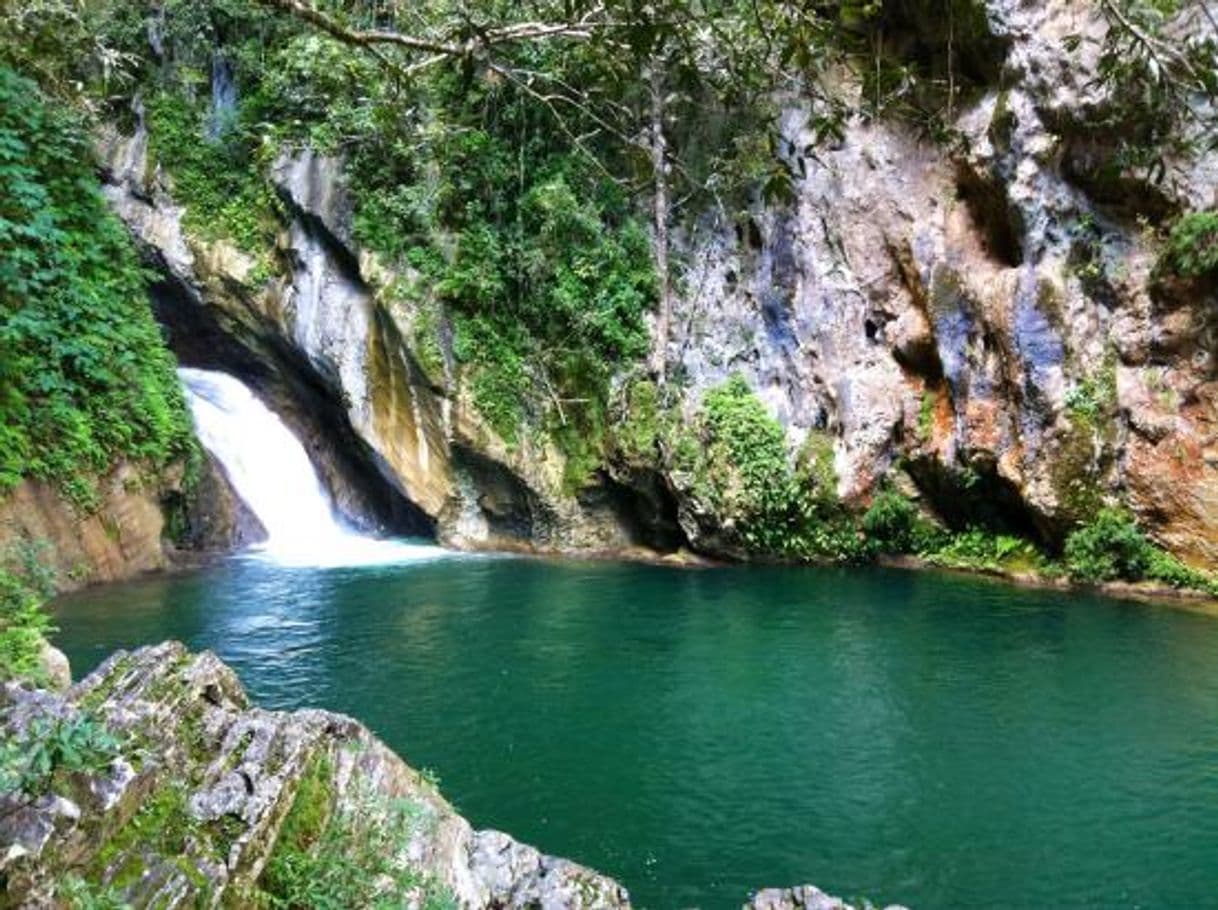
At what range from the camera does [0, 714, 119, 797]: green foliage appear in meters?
2.85

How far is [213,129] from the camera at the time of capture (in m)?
19.3

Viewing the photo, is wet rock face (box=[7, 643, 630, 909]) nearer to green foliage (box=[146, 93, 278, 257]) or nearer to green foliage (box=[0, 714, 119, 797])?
green foliage (box=[0, 714, 119, 797])

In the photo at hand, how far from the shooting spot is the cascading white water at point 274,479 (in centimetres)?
1770

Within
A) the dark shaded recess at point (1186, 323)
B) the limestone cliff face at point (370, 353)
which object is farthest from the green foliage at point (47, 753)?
the dark shaded recess at point (1186, 323)

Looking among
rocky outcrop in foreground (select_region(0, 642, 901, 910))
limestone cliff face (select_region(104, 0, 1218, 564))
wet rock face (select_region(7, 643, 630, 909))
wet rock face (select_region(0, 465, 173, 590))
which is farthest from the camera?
limestone cliff face (select_region(104, 0, 1218, 564))

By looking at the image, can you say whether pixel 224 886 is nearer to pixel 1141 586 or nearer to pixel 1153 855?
pixel 1153 855

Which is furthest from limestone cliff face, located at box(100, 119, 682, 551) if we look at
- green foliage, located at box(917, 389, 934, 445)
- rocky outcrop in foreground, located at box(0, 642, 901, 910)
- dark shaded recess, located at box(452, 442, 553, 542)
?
rocky outcrop in foreground, located at box(0, 642, 901, 910)

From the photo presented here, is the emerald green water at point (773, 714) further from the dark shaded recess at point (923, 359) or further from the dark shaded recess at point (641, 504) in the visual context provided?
the dark shaded recess at point (923, 359)

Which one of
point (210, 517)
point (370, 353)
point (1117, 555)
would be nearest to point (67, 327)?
point (210, 517)

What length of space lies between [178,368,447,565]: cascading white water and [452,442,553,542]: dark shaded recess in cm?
129

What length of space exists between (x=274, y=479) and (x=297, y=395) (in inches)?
89.0

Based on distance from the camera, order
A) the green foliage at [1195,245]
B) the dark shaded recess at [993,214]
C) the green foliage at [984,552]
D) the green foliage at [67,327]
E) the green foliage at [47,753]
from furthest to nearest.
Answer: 1. the green foliage at [984,552]
2. the dark shaded recess at [993,214]
3. the green foliage at [1195,245]
4. the green foliage at [67,327]
5. the green foliage at [47,753]

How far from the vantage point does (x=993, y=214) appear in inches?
645

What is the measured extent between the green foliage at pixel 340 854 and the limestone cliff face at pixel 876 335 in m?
12.7
